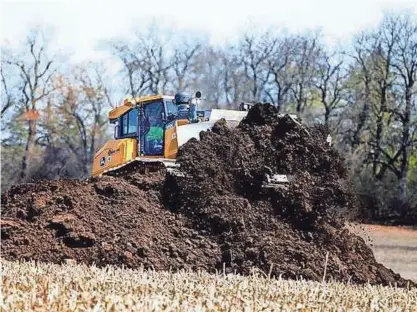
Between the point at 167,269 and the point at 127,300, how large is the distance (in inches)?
219

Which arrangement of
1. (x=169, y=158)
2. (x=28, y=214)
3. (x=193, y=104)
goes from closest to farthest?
(x=28, y=214) < (x=169, y=158) < (x=193, y=104)

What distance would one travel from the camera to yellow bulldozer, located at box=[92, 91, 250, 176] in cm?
1516

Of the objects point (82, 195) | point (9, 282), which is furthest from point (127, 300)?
point (82, 195)

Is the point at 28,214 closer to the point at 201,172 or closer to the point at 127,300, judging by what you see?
the point at 201,172

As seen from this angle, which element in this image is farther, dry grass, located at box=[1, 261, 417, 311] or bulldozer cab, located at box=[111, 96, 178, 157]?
bulldozer cab, located at box=[111, 96, 178, 157]

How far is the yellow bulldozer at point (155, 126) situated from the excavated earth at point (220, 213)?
2.83 ft

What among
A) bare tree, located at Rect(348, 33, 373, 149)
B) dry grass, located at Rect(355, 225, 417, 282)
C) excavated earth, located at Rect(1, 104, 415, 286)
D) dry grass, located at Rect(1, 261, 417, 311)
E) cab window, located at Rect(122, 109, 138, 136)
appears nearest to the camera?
dry grass, located at Rect(1, 261, 417, 311)

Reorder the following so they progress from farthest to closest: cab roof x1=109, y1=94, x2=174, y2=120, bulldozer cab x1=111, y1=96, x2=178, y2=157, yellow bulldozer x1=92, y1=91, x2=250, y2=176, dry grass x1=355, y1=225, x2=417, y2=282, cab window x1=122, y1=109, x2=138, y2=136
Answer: dry grass x1=355, y1=225, x2=417, y2=282, cab window x1=122, y1=109, x2=138, y2=136, cab roof x1=109, y1=94, x2=174, y2=120, bulldozer cab x1=111, y1=96, x2=178, y2=157, yellow bulldozer x1=92, y1=91, x2=250, y2=176

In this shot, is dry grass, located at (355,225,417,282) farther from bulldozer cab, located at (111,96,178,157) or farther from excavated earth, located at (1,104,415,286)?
bulldozer cab, located at (111,96,178,157)

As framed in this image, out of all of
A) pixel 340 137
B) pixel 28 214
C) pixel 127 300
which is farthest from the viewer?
pixel 340 137

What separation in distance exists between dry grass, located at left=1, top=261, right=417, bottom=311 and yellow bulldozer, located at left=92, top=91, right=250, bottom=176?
5656 mm

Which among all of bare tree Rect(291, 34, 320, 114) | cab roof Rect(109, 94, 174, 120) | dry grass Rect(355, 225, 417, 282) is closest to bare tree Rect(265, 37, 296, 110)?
bare tree Rect(291, 34, 320, 114)

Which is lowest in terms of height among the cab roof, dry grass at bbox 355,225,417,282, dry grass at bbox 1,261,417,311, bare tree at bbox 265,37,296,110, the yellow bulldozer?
dry grass at bbox 355,225,417,282

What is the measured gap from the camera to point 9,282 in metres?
7.43
